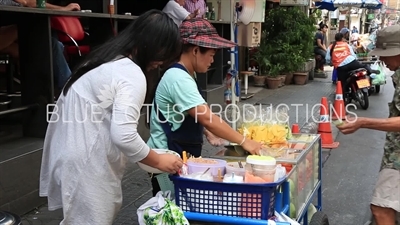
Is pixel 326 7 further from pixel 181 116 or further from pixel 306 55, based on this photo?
pixel 181 116

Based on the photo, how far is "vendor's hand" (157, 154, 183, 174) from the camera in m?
2.35

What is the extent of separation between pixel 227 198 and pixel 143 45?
895mm

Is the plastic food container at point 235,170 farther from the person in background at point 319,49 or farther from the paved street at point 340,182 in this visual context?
the person in background at point 319,49

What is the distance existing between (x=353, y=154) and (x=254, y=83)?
707cm

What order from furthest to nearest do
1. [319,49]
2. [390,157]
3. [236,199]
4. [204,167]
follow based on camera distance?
[319,49] < [390,157] < [204,167] < [236,199]

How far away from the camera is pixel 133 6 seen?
898 cm

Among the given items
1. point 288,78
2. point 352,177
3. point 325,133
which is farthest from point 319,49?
point 352,177

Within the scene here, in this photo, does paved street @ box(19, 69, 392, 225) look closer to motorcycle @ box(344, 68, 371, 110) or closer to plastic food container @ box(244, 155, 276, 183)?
motorcycle @ box(344, 68, 371, 110)

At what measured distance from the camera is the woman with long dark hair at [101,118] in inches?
89.2

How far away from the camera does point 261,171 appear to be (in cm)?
243

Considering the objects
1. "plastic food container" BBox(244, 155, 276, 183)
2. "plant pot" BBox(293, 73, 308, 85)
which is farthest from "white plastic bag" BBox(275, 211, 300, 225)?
"plant pot" BBox(293, 73, 308, 85)

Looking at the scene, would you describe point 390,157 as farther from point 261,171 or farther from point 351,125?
point 261,171

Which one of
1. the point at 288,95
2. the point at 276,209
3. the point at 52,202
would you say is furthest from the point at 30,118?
the point at 288,95

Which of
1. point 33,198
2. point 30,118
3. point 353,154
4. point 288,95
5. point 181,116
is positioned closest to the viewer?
point 181,116
